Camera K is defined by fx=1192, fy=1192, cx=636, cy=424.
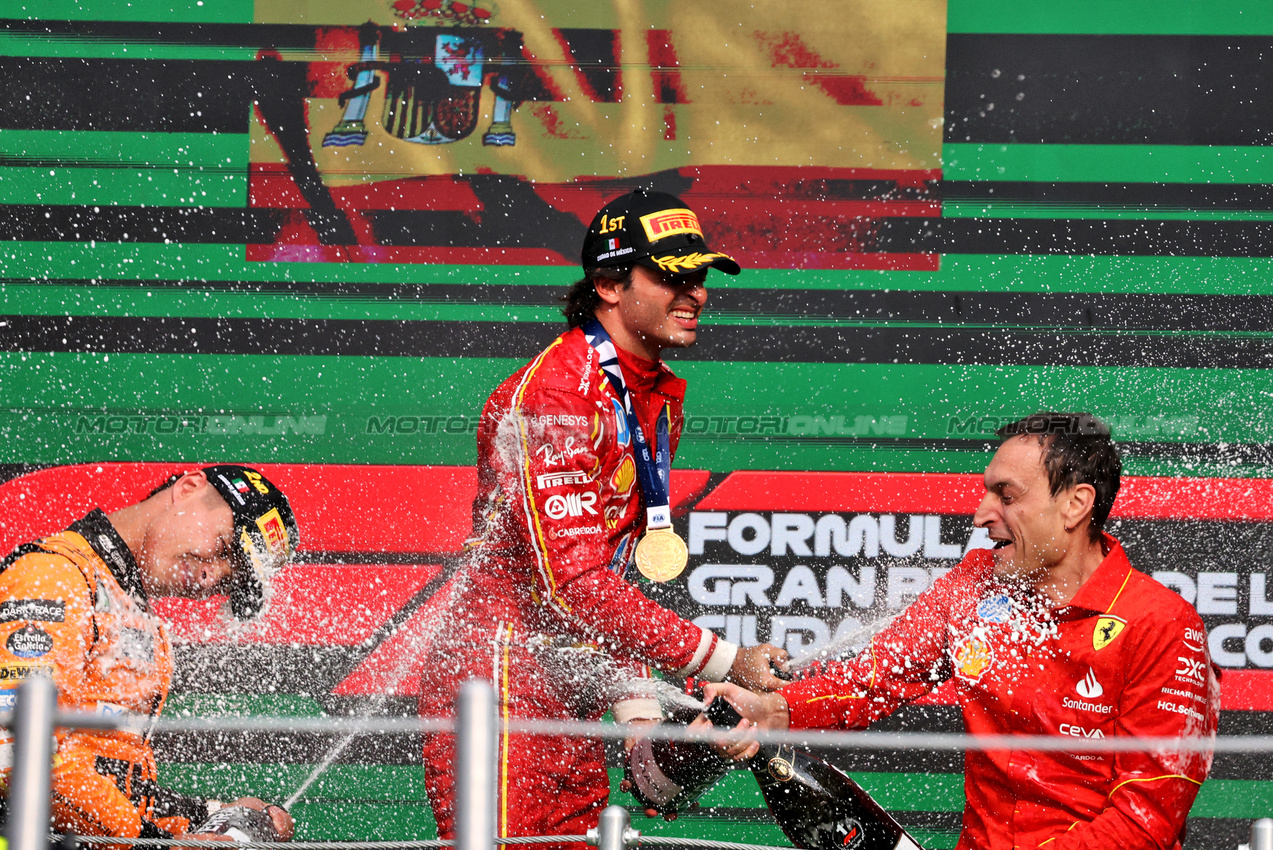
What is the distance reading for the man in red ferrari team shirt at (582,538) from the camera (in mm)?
2572

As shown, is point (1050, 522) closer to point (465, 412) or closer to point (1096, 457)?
point (1096, 457)

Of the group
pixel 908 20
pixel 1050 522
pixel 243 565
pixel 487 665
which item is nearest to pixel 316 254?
pixel 243 565

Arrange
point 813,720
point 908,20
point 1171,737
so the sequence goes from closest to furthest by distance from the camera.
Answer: point 1171,737 < point 813,720 < point 908,20

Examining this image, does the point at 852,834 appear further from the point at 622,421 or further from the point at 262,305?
the point at 262,305

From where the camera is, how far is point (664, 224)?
281cm

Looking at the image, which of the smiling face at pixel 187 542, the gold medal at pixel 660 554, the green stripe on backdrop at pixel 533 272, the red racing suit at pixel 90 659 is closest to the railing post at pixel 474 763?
the red racing suit at pixel 90 659

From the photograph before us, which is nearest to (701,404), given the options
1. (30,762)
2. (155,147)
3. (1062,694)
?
(1062,694)

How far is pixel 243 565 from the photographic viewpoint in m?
2.87

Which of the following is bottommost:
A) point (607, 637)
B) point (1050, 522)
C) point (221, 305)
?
point (607, 637)

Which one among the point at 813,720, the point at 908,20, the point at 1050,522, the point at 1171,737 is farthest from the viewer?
the point at 908,20

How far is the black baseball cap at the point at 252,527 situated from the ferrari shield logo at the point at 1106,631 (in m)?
1.87

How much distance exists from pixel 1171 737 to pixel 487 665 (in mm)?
1414

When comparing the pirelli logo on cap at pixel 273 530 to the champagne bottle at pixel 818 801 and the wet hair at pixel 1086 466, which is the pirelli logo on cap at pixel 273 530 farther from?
the wet hair at pixel 1086 466

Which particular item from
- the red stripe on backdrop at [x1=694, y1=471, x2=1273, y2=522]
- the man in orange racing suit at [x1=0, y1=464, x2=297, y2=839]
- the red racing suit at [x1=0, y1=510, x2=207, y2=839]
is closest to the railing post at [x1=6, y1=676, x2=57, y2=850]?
the man in orange racing suit at [x1=0, y1=464, x2=297, y2=839]
